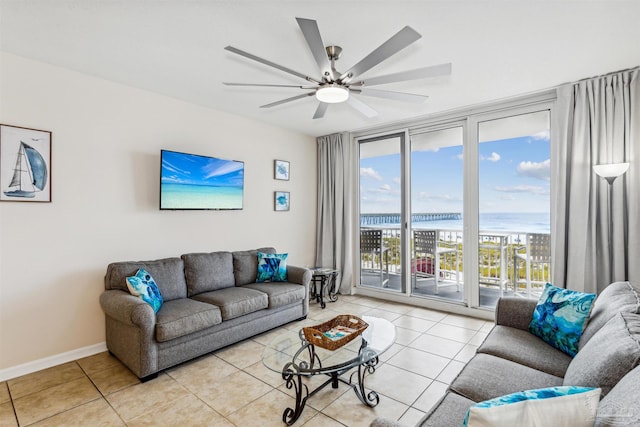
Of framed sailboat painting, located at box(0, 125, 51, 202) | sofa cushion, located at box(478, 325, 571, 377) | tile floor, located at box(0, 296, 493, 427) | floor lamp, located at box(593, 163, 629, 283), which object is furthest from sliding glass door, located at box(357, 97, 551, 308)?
framed sailboat painting, located at box(0, 125, 51, 202)

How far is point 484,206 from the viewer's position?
13.3 ft

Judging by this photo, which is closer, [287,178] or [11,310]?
[11,310]

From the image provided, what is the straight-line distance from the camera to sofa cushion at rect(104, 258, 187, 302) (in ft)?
9.50

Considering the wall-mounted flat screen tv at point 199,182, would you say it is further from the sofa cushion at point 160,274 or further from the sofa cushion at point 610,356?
the sofa cushion at point 610,356

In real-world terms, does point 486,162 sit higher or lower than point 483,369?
higher

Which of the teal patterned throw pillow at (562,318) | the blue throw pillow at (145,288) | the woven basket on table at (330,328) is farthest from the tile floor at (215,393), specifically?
the teal patterned throw pillow at (562,318)

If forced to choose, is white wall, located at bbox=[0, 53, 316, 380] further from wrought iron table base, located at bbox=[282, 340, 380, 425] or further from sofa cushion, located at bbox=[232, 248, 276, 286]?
wrought iron table base, located at bbox=[282, 340, 380, 425]

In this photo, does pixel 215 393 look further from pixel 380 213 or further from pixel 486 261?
pixel 486 261

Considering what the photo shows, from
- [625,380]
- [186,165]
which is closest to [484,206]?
[625,380]

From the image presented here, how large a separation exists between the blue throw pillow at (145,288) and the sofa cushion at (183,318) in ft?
0.30

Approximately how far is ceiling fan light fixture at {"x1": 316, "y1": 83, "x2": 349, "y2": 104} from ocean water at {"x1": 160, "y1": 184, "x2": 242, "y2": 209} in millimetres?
2002

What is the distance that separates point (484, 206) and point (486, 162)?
0.58 meters

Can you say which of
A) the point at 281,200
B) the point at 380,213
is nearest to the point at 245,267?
the point at 281,200

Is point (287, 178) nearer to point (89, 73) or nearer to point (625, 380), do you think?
point (89, 73)
